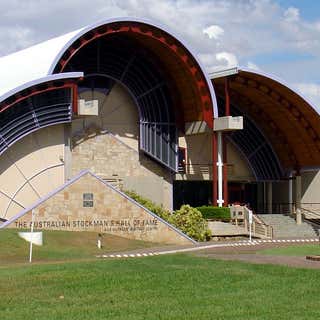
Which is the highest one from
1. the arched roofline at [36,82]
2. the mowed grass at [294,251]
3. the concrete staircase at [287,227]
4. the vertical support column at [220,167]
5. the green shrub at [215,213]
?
the arched roofline at [36,82]

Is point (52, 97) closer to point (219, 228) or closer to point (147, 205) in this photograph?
point (147, 205)

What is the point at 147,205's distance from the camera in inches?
1703

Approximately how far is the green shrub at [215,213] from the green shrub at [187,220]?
2.37 meters

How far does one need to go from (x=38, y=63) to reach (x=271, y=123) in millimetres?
19517

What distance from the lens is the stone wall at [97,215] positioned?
121ft

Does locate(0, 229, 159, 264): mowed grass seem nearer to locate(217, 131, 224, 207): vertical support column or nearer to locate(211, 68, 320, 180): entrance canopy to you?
locate(217, 131, 224, 207): vertical support column

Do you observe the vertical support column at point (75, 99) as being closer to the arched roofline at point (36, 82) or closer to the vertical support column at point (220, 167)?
the arched roofline at point (36, 82)


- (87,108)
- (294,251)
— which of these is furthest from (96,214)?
(294,251)

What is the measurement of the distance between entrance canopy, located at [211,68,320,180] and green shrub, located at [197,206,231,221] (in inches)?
344

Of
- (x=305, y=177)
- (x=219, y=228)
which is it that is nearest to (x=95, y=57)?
(x=219, y=228)

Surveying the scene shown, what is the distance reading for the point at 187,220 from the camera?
1700 inches

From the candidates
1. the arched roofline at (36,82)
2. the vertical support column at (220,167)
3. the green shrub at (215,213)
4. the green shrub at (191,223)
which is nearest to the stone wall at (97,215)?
the green shrub at (191,223)

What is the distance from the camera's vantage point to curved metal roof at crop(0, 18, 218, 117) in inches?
1668

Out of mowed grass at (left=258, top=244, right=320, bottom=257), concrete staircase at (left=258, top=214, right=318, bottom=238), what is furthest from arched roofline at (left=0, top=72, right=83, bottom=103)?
concrete staircase at (left=258, top=214, right=318, bottom=238)
